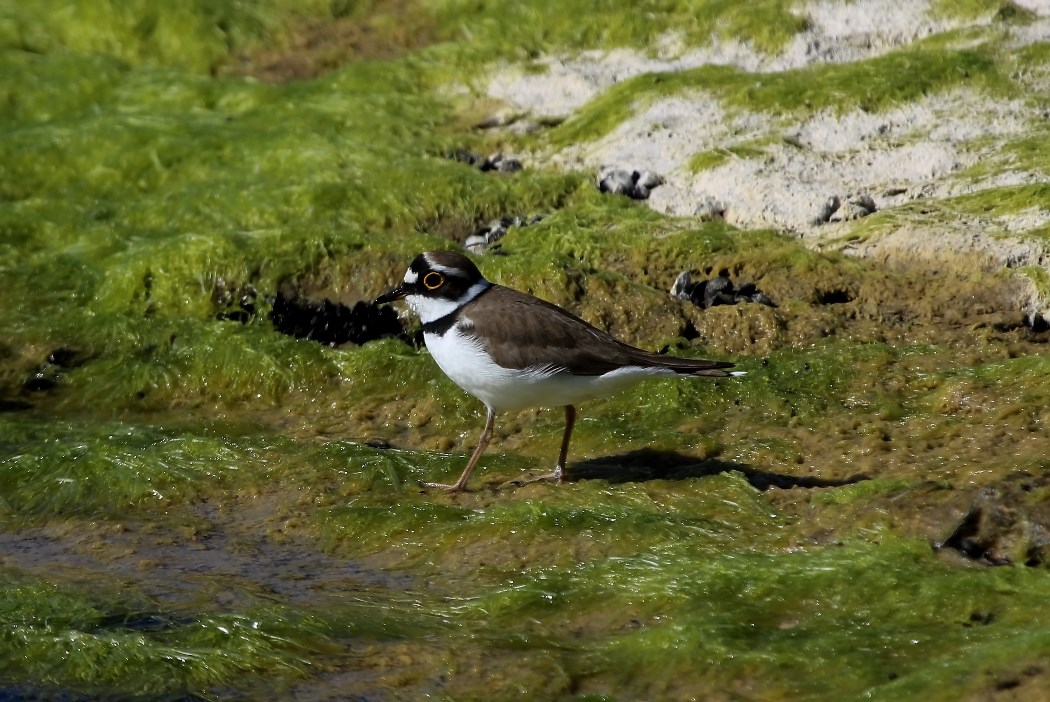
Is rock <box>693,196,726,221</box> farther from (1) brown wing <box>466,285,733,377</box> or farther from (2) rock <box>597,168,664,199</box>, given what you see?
(1) brown wing <box>466,285,733,377</box>

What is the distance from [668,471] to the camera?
26.4 ft

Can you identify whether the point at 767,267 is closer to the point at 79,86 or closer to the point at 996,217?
the point at 996,217

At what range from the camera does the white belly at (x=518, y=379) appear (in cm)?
766

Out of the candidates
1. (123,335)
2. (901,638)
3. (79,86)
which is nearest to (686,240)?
(123,335)

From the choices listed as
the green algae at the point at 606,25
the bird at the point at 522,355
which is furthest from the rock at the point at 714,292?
the green algae at the point at 606,25

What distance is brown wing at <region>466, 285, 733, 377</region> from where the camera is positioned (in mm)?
7605

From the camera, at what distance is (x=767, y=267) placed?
32.9ft

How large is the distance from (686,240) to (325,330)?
279 centimetres

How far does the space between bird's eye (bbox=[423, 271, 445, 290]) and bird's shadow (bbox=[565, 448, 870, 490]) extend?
1.33 meters

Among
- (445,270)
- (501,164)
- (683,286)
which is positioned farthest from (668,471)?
(501,164)

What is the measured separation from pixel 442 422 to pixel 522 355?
1.74 meters

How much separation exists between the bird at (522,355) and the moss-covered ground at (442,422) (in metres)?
0.53

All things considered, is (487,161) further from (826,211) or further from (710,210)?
(826,211)

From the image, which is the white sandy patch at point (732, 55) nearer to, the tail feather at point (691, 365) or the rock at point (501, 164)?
the rock at point (501, 164)
